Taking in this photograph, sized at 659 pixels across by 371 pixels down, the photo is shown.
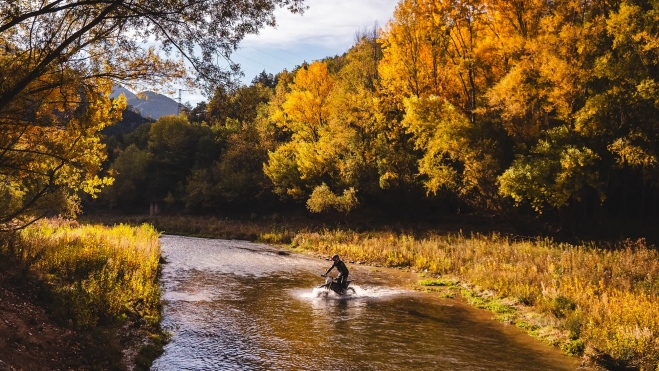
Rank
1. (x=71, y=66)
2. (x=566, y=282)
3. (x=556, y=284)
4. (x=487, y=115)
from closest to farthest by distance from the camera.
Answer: (x=71, y=66) → (x=566, y=282) → (x=556, y=284) → (x=487, y=115)

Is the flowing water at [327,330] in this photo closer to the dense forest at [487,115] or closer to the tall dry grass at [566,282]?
the tall dry grass at [566,282]

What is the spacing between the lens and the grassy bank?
1009 cm

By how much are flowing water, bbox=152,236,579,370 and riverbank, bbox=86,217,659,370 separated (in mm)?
906

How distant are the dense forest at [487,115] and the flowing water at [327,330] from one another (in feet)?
17.8

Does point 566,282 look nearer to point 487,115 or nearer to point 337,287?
point 337,287

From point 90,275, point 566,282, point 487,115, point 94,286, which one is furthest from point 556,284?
point 90,275

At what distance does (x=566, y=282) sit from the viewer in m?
15.2

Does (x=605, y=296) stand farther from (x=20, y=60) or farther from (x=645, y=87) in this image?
(x=20, y=60)

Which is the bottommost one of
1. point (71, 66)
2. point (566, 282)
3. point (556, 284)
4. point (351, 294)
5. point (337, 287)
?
point (351, 294)

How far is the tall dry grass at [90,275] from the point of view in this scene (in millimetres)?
11023

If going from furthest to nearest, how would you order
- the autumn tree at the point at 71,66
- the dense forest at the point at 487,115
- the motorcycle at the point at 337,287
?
1. the dense forest at the point at 487,115
2. the motorcycle at the point at 337,287
3. the autumn tree at the point at 71,66

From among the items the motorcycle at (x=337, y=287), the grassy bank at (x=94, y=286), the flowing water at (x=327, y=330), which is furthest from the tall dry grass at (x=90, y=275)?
the motorcycle at (x=337, y=287)

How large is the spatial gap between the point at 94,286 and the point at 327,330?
704 cm

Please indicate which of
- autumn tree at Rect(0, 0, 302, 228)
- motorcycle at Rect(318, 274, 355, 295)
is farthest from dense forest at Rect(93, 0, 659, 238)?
motorcycle at Rect(318, 274, 355, 295)
